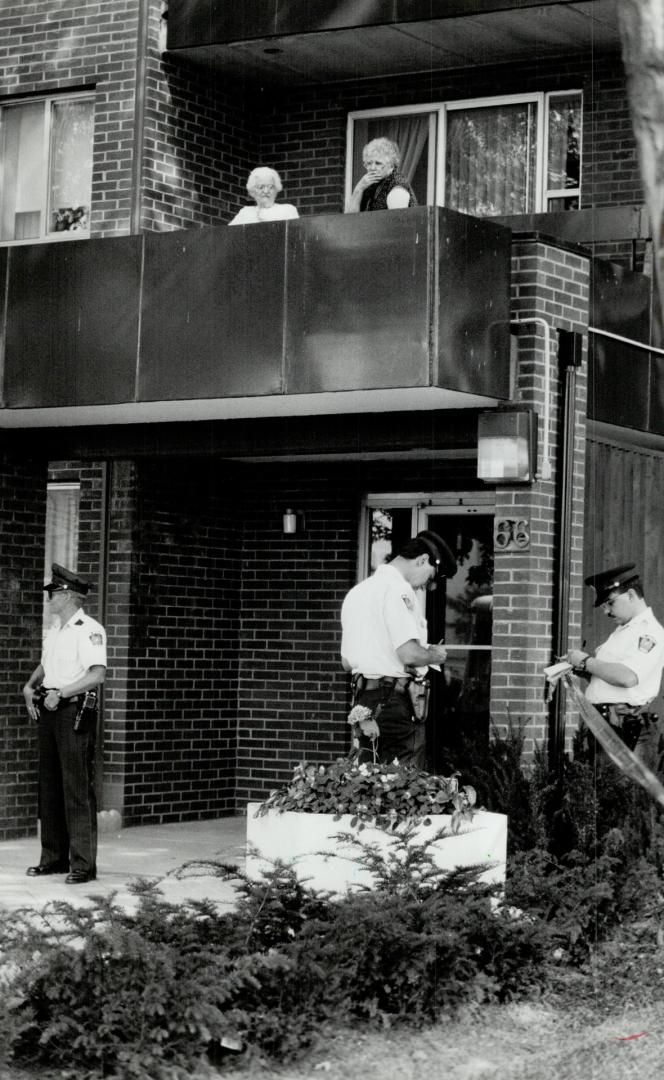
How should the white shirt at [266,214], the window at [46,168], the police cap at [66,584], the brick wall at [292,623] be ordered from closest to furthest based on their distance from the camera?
the police cap at [66,584] → the white shirt at [266,214] → the window at [46,168] → the brick wall at [292,623]

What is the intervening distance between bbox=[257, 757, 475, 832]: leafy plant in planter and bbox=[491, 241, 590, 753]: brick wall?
2.05 metres

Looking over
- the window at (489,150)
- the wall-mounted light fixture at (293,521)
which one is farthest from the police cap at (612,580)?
the window at (489,150)

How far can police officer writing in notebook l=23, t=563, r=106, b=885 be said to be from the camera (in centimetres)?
1061

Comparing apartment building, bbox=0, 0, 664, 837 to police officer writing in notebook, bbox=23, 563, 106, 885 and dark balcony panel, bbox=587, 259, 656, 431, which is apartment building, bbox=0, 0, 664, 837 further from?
police officer writing in notebook, bbox=23, 563, 106, 885

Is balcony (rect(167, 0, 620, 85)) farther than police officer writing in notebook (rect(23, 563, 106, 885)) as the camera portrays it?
Yes

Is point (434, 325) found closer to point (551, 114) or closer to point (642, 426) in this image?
point (642, 426)

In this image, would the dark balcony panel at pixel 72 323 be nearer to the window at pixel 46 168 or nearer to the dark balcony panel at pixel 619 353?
the window at pixel 46 168

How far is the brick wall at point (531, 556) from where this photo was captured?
10391mm

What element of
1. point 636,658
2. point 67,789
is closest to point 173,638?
point 67,789

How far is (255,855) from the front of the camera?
7.95 meters

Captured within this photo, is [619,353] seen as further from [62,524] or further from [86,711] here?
[62,524]

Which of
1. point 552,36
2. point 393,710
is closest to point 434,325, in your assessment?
point 393,710

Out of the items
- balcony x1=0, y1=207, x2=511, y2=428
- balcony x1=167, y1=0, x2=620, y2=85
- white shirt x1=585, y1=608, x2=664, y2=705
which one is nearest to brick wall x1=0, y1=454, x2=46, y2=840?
balcony x1=0, y1=207, x2=511, y2=428

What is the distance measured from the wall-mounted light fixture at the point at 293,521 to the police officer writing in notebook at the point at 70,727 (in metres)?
3.68
